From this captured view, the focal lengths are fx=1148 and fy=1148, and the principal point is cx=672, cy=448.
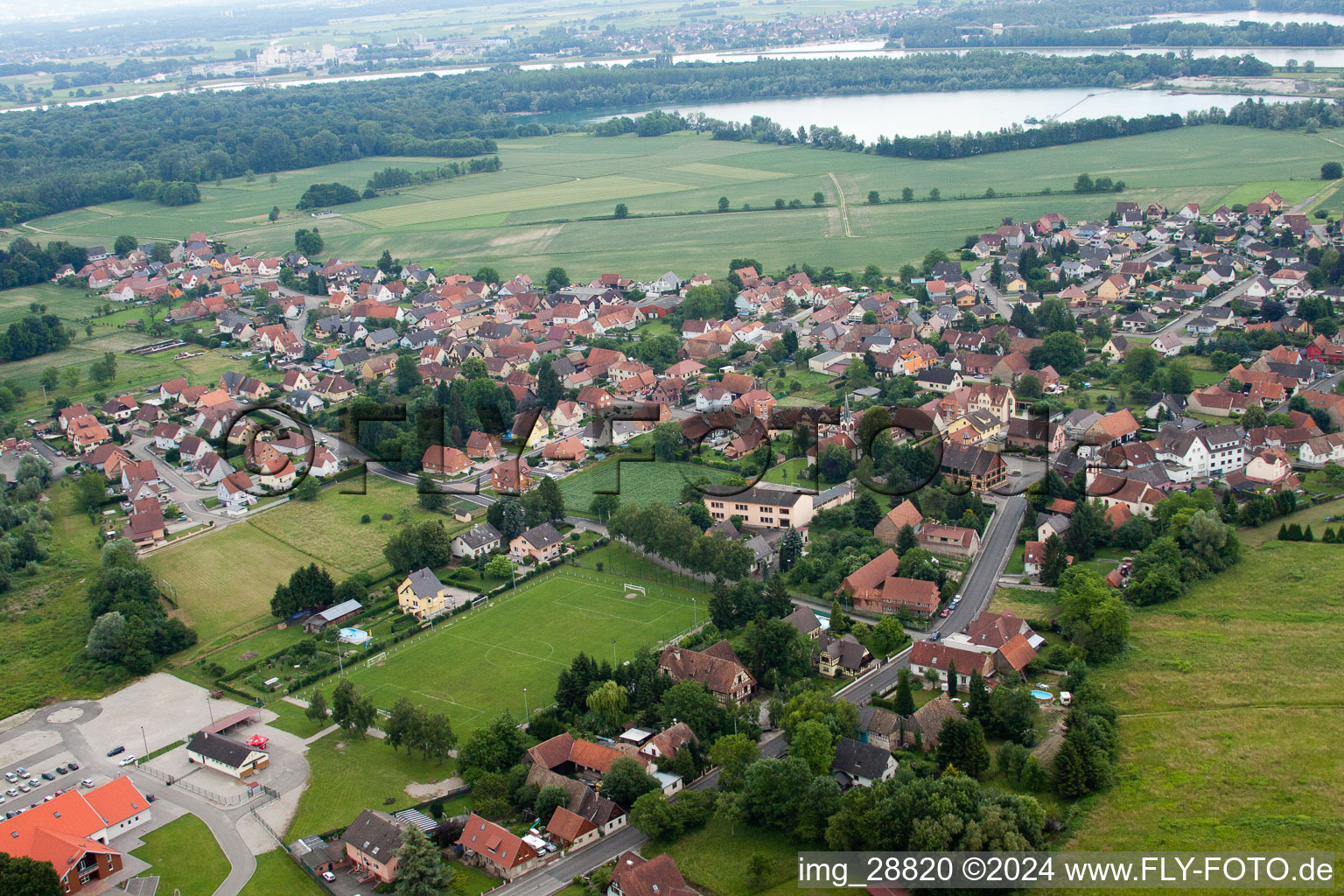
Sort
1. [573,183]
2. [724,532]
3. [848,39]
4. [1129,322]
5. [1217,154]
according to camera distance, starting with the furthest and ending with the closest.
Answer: [848,39], [573,183], [1217,154], [1129,322], [724,532]

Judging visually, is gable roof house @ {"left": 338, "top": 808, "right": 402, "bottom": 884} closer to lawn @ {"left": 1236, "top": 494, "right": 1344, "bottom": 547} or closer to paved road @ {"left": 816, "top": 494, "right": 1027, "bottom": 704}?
paved road @ {"left": 816, "top": 494, "right": 1027, "bottom": 704}

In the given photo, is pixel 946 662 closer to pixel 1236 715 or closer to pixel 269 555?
pixel 1236 715

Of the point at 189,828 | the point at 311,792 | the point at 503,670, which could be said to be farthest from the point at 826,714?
the point at 189,828

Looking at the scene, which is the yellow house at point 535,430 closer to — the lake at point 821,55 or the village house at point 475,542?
the village house at point 475,542

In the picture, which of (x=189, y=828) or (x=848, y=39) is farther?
(x=848, y=39)

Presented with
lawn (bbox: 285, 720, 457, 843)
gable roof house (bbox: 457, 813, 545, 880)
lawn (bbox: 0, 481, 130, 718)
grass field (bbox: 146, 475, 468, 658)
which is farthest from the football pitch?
lawn (bbox: 0, 481, 130, 718)

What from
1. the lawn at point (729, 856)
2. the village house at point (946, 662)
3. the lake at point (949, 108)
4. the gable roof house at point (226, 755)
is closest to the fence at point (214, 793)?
the gable roof house at point (226, 755)

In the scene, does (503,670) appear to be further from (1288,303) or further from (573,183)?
(573,183)
